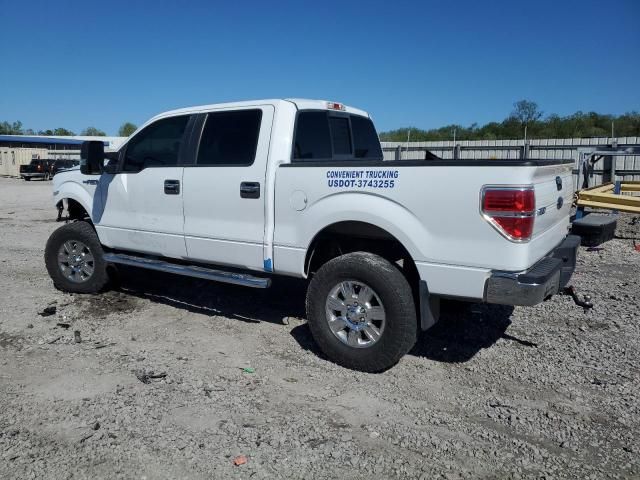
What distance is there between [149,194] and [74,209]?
1.70 metres

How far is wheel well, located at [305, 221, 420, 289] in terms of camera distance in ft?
14.4

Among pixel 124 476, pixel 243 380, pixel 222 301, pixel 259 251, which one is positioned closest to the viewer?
pixel 124 476

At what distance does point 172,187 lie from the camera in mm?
5410

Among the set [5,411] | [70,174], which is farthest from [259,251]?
[70,174]

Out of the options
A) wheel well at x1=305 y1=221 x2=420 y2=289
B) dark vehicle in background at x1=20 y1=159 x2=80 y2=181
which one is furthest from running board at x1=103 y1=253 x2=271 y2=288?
dark vehicle in background at x1=20 y1=159 x2=80 y2=181

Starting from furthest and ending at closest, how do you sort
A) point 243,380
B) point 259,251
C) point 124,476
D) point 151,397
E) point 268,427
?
point 259,251 < point 243,380 < point 151,397 < point 268,427 < point 124,476

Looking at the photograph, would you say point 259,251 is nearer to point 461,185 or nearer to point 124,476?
point 461,185

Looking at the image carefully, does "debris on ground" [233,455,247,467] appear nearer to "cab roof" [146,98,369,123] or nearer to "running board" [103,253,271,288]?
"running board" [103,253,271,288]

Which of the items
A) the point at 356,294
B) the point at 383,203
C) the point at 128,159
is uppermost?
the point at 128,159

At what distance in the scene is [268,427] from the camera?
351cm

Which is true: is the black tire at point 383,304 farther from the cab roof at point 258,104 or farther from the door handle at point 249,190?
the cab roof at point 258,104

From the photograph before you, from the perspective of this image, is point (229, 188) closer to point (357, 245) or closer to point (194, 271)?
point (194, 271)

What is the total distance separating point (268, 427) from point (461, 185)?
2.06 metres

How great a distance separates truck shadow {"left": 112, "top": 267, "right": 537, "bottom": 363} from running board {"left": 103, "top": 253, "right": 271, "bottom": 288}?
2.22 ft
